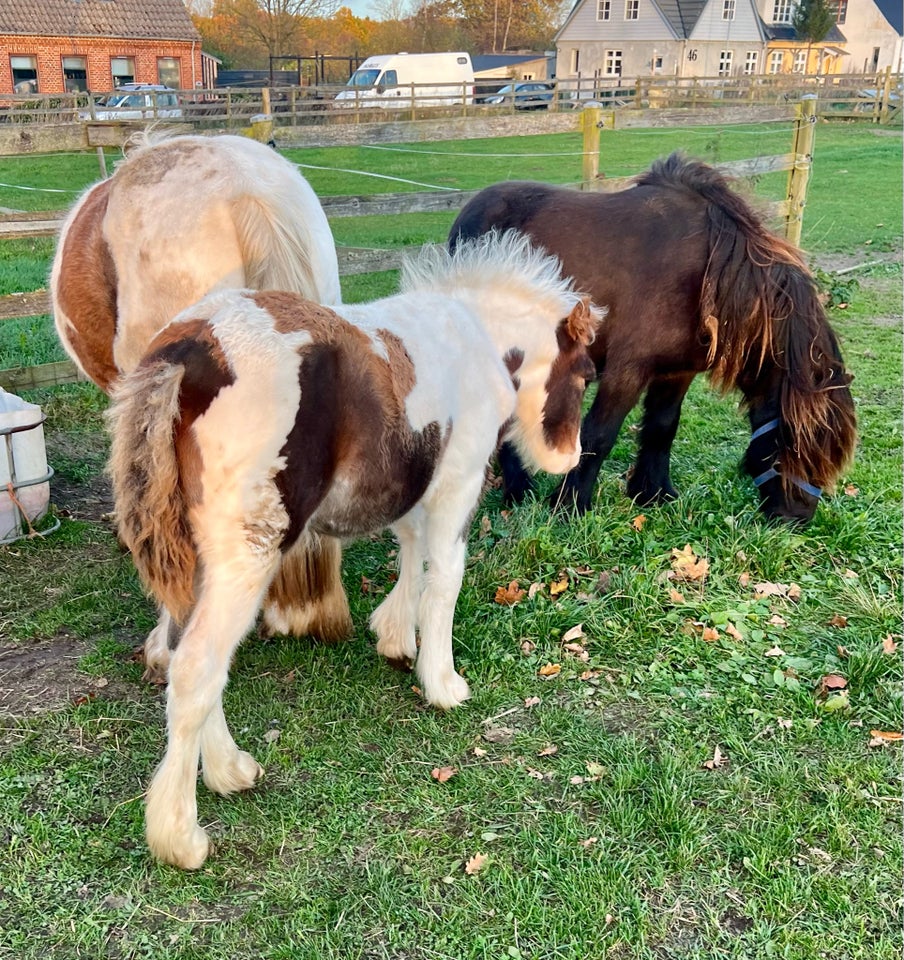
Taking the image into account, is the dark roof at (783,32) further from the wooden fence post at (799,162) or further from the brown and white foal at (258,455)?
the brown and white foal at (258,455)

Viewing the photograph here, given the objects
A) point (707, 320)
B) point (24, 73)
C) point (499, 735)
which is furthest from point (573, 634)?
point (24, 73)

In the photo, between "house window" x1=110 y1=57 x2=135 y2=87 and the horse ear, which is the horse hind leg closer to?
the horse ear

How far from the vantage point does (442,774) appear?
3.02m

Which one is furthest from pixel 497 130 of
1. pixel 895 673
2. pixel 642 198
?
pixel 895 673

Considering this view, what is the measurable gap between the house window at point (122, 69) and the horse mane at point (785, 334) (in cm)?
3602

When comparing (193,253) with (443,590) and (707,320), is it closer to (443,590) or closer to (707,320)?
(443,590)

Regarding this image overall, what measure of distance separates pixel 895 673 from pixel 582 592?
135 centimetres

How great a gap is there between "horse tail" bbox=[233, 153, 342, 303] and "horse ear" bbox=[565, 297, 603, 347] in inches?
40.2

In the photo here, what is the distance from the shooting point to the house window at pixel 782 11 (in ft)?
191

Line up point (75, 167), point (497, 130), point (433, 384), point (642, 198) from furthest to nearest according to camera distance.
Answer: point (75, 167), point (497, 130), point (642, 198), point (433, 384)

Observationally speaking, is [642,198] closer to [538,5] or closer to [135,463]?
[135,463]

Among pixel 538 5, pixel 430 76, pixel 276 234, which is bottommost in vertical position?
pixel 276 234

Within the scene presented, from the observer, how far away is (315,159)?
65.2ft

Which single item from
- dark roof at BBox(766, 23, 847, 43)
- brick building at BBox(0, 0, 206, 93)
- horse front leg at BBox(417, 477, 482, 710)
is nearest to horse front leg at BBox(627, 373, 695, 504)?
horse front leg at BBox(417, 477, 482, 710)
